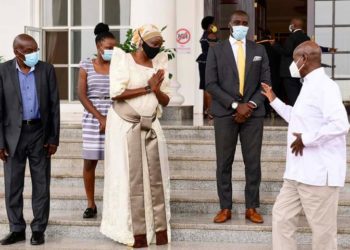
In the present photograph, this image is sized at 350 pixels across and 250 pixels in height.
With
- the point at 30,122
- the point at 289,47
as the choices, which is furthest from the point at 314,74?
the point at 289,47

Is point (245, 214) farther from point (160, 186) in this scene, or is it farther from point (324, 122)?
point (324, 122)

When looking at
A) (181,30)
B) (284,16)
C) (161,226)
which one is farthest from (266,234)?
(284,16)

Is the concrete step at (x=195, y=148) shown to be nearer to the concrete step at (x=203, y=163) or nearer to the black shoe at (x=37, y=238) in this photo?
the concrete step at (x=203, y=163)

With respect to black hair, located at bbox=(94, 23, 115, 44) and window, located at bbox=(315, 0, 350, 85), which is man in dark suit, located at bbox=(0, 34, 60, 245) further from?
window, located at bbox=(315, 0, 350, 85)

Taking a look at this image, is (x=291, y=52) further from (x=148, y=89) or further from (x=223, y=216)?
(x=148, y=89)

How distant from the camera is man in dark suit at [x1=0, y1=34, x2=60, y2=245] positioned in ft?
19.4

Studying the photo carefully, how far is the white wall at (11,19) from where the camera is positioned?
34.8 ft

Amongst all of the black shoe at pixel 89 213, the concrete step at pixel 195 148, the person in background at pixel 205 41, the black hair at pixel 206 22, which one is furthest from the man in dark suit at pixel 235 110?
the black hair at pixel 206 22

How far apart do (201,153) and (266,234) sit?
207 centimetres

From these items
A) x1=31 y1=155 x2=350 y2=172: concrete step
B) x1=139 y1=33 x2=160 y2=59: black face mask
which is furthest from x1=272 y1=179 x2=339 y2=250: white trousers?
x1=31 y1=155 x2=350 y2=172: concrete step

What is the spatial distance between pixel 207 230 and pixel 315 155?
5.70 feet

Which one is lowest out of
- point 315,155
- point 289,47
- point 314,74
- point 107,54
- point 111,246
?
point 111,246

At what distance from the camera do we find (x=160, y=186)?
234 inches

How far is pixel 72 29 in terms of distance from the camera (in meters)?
10.7
